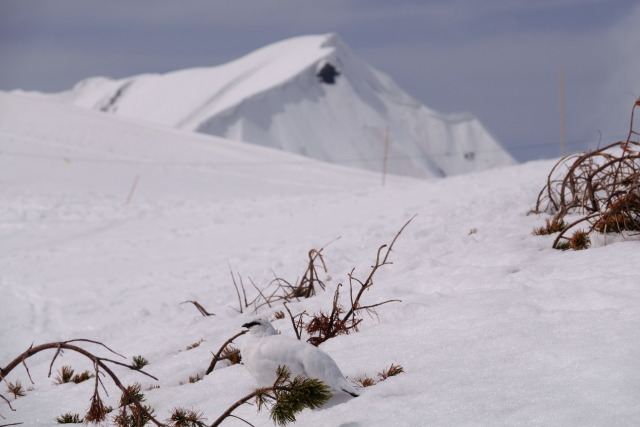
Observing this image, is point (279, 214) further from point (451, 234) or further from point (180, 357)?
point (180, 357)

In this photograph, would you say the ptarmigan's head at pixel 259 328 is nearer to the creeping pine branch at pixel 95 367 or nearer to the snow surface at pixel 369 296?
the snow surface at pixel 369 296

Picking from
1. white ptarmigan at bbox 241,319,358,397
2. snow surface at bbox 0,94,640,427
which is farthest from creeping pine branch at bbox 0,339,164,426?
snow surface at bbox 0,94,640,427

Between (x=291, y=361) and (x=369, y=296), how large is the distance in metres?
2.94

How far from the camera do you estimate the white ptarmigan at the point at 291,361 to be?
4.03 metres

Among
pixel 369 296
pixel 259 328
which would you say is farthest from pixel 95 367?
pixel 369 296

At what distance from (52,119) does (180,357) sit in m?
45.8

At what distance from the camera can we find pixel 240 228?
1969 centimetres

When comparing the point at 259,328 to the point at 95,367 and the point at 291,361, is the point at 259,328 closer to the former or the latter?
the point at 291,361

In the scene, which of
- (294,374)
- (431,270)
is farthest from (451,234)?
(294,374)

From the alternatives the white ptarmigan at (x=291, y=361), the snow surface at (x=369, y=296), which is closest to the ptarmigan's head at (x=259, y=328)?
the white ptarmigan at (x=291, y=361)

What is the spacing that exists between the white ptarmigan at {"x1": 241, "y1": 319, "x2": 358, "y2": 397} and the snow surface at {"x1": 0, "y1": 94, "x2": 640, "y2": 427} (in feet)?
0.60

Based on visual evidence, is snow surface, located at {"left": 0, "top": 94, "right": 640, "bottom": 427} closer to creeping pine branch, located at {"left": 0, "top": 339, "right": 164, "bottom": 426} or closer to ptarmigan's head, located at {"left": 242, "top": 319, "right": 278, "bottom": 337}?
ptarmigan's head, located at {"left": 242, "top": 319, "right": 278, "bottom": 337}

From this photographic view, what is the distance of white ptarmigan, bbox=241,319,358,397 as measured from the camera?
4.03m

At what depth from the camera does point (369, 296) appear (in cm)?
691
